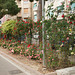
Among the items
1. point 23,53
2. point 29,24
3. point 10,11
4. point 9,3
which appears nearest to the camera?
point 23,53

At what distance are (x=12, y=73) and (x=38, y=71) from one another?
45.1 inches

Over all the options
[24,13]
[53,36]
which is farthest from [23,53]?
[24,13]

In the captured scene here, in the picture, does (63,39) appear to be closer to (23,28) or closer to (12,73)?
(12,73)

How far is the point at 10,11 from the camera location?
22812 millimetres

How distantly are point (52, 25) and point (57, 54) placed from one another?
1311 millimetres

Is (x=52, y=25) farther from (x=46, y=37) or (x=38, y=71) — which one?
(x=38, y=71)

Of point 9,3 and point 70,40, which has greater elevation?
point 9,3

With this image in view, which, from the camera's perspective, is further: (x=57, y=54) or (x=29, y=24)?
(x=29, y=24)

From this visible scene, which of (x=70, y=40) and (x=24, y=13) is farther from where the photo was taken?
(x=24, y=13)

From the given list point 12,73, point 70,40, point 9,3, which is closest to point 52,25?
point 70,40

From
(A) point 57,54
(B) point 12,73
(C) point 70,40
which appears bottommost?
(B) point 12,73

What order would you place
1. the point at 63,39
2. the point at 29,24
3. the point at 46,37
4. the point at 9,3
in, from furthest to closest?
the point at 9,3
the point at 29,24
the point at 46,37
the point at 63,39

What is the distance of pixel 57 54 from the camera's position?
580 cm

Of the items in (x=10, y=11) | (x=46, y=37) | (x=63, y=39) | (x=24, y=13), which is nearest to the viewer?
(x=63, y=39)
